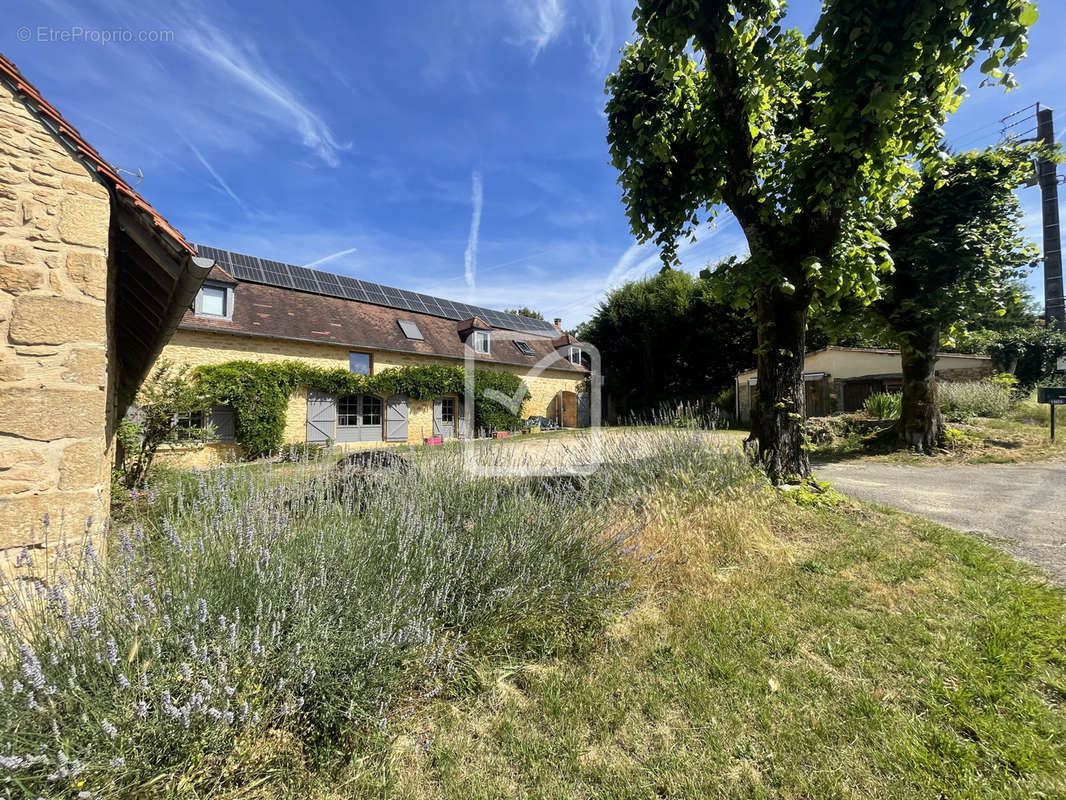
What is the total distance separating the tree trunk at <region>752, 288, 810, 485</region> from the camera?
522 centimetres

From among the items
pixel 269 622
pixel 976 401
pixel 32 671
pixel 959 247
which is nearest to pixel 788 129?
pixel 959 247

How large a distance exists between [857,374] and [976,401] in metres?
4.79

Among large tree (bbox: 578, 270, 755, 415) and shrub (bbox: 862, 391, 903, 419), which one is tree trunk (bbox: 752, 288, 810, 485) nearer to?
shrub (bbox: 862, 391, 903, 419)

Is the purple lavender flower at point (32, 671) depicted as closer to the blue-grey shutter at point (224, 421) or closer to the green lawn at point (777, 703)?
the green lawn at point (777, 703)

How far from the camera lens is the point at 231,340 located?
1336 cm

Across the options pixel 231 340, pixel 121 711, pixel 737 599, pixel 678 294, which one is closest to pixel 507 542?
pixel 737 599

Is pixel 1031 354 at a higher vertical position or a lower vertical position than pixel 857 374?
higher

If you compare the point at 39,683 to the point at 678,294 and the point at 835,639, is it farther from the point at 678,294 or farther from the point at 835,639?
the point at 678,294

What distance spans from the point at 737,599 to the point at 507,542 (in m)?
1.73

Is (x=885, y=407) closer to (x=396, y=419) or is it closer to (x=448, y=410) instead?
(x=448, y=410)

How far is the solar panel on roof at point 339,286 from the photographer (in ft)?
52.4

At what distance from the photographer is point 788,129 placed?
5.64m

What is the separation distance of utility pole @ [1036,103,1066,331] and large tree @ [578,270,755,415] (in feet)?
37.2

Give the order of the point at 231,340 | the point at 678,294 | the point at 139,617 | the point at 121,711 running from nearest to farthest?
the point at 121,711, the point at 139,617, the point at 231,340, the point at 678,294
